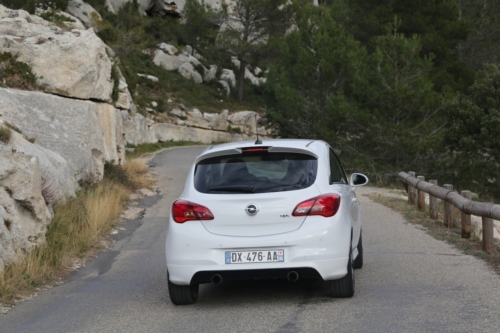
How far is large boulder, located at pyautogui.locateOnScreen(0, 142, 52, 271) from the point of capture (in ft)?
33.1

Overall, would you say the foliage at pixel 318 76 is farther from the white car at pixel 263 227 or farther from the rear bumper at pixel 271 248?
the rear bumper at pixel 271 248

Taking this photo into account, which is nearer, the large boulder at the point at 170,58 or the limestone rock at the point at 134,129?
the limestone rock at the point at 134,129

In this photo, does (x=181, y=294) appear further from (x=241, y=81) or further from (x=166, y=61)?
(x=241, y=81)

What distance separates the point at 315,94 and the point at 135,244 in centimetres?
2294

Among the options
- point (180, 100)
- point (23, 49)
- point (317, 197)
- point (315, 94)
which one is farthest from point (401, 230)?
point (180, 100)

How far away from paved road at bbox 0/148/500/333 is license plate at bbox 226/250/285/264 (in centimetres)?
50

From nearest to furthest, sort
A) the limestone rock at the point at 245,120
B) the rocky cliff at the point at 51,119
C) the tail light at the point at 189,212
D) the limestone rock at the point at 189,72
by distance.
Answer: the tail light at the point at 189,212, the rocky cliff at the point at 51,119, the limestone rock at the point at 245,120, the limestone rock at the point at 189,72

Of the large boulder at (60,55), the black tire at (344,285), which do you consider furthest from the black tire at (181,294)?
the large boulder at (60,55)

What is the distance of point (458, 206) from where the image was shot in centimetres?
1211

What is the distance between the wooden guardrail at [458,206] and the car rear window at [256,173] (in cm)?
367

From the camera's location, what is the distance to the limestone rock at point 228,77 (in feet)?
228

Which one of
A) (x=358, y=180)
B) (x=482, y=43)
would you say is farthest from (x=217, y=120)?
(x=358, y=180)

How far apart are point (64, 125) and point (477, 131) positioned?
17.3m

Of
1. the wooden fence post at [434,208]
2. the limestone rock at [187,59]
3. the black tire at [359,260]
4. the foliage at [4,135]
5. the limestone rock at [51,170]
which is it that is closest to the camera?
the black tire at [359,260]
